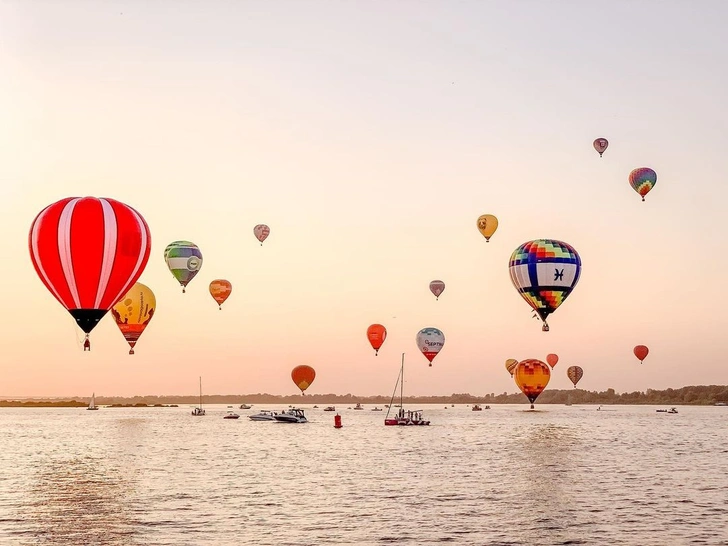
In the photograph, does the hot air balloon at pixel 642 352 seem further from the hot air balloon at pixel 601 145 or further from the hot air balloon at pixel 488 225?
the hot air balloon at pixel 601 145

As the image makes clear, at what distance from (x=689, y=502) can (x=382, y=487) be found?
16.8 meters

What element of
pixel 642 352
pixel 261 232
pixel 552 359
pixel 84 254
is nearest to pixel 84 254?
pixel 84 254

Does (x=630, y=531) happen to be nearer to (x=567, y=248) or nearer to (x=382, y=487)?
(x=382, y=487)

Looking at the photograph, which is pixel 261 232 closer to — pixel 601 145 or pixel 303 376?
pixel 601 145

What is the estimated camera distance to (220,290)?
10150 centimetres

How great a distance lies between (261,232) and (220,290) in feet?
30.7

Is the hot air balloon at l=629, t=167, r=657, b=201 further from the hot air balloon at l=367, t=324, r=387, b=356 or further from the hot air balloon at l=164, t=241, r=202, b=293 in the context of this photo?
the hot air balloon at l=367, t=324, r=387, b=356

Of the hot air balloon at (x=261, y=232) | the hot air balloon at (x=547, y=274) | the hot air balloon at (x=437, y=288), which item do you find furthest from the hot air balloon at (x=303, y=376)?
the hot air balloon at (x=547, y=274)

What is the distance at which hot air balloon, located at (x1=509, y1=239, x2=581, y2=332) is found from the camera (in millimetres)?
78562

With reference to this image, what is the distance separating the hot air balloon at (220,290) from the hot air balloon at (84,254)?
5188 cm

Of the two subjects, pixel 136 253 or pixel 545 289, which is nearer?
pixel 136 253

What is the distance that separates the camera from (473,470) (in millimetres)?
62375

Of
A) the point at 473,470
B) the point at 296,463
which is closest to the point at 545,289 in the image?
the point at 473,470

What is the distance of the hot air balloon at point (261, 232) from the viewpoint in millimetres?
96762
